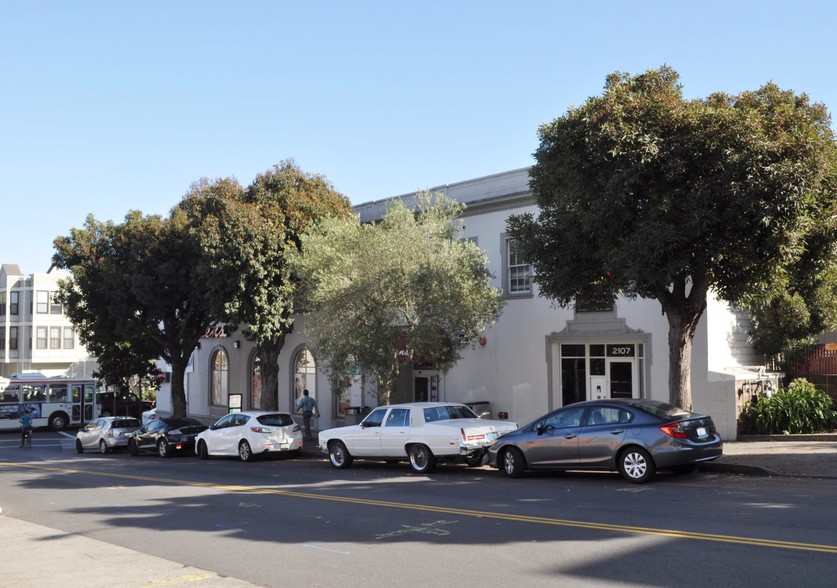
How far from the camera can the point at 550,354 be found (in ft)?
79.0

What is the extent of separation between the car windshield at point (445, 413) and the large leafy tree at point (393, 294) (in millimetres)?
2939

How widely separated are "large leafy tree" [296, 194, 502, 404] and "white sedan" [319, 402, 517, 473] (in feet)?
8.35

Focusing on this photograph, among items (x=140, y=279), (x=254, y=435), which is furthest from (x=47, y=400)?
(x=254, y=435)

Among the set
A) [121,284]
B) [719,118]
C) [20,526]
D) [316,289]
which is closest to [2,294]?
[121,284]

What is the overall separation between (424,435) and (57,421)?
3334 centimetres

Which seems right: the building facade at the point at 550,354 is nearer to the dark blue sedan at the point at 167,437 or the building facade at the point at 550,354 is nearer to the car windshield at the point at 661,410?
the dark blue sedan at the point at 167,437

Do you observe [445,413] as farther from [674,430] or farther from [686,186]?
[686,186]

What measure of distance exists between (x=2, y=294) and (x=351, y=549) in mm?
72139

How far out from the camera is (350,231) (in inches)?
855

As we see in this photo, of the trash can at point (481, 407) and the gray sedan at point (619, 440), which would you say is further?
the trash can at point (481, 407)

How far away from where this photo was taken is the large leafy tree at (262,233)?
1029 inches

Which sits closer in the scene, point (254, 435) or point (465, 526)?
point (465, 526)

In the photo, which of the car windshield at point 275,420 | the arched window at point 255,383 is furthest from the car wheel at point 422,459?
the arched window at point 255,383

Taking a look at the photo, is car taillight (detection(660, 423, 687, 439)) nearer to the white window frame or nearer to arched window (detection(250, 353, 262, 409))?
the white window frame
